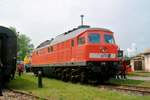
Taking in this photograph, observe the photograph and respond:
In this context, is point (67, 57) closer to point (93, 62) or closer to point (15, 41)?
point (93, 62)

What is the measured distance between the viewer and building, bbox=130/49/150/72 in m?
53.1

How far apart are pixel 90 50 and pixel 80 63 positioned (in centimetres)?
119

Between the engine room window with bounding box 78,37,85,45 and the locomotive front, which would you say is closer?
the locomotive front

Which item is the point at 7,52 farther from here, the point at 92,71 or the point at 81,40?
the point at 81,40

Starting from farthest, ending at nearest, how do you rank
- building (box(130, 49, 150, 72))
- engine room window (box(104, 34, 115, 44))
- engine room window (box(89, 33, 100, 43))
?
building (box(130, 49, 150, 72))
engine room window (box(104, 34, 115, 44))
engine room window (box(89, 33, 100, 43))

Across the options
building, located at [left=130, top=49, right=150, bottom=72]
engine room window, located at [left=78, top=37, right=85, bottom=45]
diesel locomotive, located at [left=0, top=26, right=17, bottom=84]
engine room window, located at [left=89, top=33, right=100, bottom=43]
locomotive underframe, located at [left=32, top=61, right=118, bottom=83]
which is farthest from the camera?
building, located at [left=130, top=49, right=150, bottom=72]

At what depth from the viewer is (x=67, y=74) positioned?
86.3ft

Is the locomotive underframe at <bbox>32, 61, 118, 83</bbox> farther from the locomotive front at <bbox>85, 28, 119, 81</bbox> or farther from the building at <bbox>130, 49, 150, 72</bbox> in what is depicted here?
the building at <bbox>130, 49, 150, 72</bbox>

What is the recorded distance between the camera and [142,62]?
2266 inches

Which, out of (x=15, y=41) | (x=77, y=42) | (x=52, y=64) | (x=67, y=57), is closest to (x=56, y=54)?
(x=52, y=64)

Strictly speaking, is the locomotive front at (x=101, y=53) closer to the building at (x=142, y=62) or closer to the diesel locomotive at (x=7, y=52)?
the diesel locomotive at (x=7, y=52)

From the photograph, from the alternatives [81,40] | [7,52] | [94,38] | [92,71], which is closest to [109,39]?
[94,38]

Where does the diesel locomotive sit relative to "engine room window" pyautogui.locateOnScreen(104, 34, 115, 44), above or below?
below

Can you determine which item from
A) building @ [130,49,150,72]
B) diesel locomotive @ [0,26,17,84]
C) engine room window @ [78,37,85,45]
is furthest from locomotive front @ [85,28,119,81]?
building @ [130,49,150,72]
